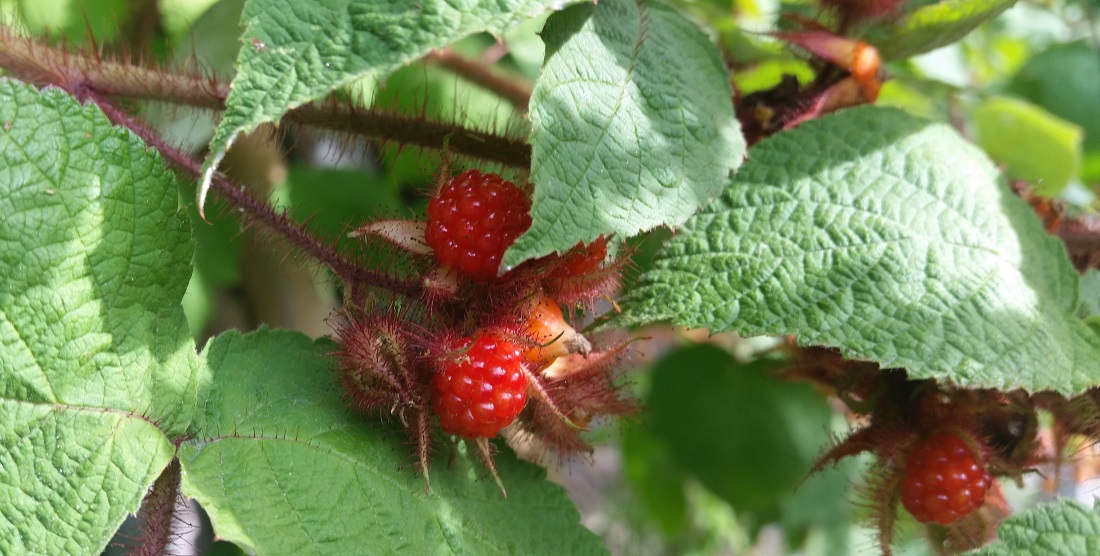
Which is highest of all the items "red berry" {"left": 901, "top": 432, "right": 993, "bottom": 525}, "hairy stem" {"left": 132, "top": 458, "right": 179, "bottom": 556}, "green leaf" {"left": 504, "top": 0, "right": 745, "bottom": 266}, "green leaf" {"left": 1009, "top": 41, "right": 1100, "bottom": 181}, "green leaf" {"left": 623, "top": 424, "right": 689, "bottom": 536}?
"green leaf" {"left": 504, "top": 0, "right": 745, "bottom": 266}

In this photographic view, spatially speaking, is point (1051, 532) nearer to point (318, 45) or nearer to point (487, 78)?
point (318, 45)

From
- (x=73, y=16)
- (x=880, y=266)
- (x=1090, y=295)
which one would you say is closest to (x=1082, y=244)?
(x=1090, y=295)

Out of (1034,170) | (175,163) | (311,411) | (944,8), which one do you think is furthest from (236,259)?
(1034,170)

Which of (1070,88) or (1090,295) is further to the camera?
(1070,88)

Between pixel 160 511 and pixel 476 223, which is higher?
pixel 476 223

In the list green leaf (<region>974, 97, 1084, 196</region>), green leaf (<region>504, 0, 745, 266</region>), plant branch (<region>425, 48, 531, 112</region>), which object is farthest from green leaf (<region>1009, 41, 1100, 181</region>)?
green leaf (<region>504, 0, 745, 266</region>)

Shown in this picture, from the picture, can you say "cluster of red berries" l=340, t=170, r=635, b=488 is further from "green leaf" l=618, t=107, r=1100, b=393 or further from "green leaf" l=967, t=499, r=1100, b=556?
"green leaf" l=967, t=499, r=1100, b=556

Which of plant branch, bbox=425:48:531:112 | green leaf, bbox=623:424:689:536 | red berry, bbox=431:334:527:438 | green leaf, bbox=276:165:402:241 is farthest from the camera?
green leaf, bbox=623:424:689:536
